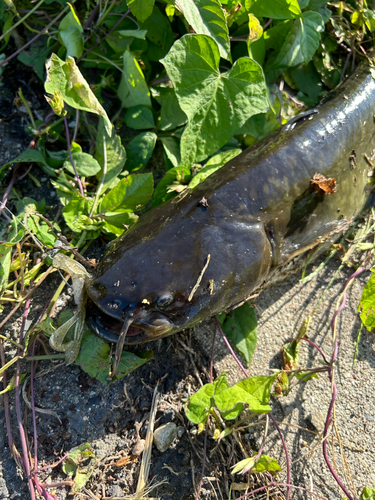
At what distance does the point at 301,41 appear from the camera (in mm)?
2939

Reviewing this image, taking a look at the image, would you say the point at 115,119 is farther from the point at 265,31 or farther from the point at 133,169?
the point at 265,31

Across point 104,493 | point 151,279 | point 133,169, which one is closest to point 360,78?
point 133,169

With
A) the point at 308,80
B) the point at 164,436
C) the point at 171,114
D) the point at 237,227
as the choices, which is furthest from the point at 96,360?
the point at 308,80

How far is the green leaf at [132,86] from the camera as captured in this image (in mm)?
2650

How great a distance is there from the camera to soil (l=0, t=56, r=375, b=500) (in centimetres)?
218

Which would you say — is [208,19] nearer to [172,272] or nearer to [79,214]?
[79,214]

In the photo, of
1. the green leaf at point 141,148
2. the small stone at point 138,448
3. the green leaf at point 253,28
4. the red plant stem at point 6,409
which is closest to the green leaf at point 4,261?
the red plant stem at point 6,409

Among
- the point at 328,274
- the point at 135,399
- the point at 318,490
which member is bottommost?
the point at 318,490

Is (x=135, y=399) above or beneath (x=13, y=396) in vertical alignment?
beneath

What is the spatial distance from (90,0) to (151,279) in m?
2.17

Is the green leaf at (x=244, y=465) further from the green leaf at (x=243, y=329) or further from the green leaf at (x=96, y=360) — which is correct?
the green leaf at (x=96, y=360)

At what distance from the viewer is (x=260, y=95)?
2486 millimetres

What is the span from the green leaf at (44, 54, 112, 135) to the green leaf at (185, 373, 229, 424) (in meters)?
1.70

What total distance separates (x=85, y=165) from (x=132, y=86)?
634 millimetres
